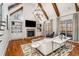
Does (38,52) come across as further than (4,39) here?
Yes

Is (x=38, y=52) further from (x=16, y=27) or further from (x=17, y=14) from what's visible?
(x=17, y=14)

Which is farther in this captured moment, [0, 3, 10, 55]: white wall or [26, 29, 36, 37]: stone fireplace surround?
[26, 29, 36, 37]: stone fireplace surround

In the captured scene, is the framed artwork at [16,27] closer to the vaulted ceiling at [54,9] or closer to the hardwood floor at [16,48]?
the hardwood floor at [16,48]

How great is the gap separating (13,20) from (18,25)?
122 mm

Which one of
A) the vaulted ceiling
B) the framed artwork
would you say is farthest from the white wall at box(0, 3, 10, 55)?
the vaulted ceiling

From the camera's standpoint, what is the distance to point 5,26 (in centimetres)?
203

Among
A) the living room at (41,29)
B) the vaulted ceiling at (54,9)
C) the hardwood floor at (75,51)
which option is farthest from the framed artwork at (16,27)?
the hardwood floor at (75,51)

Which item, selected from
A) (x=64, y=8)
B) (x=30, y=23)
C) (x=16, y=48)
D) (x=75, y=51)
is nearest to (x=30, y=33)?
(x=30, y=23)

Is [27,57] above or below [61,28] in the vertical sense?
below

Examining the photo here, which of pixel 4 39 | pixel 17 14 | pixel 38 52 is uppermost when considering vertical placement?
pixel 17 14

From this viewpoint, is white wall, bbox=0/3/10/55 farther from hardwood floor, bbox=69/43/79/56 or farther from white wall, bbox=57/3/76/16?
hardwood floor, bbox=69/43/79/56

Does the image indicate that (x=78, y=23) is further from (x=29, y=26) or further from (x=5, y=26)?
(x=5, y=26)

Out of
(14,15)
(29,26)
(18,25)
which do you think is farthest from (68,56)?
(14,15)

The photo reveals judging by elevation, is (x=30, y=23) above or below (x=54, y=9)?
below
